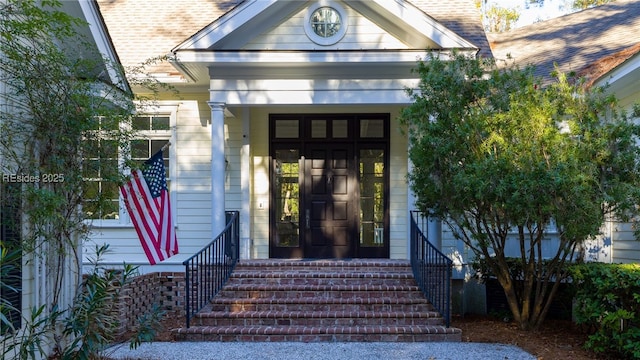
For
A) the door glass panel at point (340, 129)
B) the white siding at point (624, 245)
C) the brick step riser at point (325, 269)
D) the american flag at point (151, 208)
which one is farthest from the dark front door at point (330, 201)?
the white siding at point (624, 245)

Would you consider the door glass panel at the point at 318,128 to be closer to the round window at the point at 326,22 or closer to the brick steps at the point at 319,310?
the round window at the point at 326,22

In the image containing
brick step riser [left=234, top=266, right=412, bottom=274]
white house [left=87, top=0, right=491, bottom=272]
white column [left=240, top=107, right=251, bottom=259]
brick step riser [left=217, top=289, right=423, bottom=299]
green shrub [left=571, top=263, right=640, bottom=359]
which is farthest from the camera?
white house [left=87, top=0, right=491, bottom=272]

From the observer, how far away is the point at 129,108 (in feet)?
20.9

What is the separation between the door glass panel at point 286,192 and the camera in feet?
35.0

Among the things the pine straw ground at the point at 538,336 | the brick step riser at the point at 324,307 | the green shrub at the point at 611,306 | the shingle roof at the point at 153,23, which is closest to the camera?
the green shrub at the point at 611,306

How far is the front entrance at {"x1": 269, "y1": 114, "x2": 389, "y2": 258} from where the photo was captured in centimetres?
1054

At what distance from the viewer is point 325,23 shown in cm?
925

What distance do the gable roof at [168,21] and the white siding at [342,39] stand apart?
1500 millimetres

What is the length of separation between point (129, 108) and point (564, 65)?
8.35 metres

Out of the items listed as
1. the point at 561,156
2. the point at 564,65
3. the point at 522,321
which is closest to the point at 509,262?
the point at 522,321

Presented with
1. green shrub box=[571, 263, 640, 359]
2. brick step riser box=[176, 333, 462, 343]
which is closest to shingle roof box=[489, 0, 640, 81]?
green shrub box=[571, 263, 640, 359]

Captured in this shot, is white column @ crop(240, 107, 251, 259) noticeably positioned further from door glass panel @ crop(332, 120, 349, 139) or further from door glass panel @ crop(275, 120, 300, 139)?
door glass panel @ crop(332, 120, 349, 139)

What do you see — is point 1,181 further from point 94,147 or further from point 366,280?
point 366,280

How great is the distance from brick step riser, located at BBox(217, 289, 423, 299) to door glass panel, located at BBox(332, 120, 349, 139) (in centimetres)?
329
